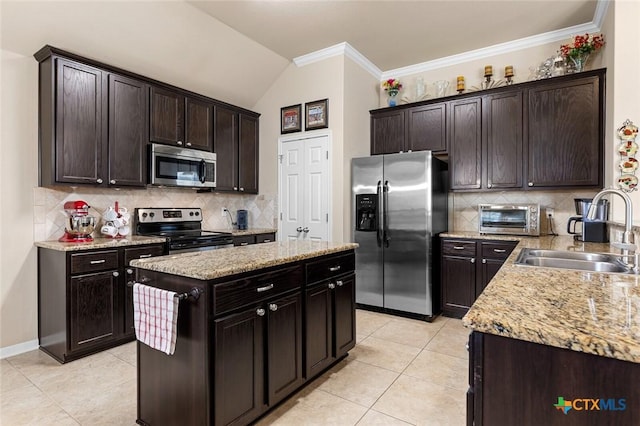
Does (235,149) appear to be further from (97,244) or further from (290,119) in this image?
(97,244)

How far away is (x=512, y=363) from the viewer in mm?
903

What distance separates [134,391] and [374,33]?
3.89 m

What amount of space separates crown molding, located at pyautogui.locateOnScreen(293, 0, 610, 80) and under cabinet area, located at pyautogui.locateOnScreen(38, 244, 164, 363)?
9.67ft

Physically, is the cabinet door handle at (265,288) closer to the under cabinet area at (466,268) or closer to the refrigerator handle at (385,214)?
the refrigerator handle at (385,214)

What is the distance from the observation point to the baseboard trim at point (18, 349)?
2.79 meters

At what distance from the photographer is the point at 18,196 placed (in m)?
2.89

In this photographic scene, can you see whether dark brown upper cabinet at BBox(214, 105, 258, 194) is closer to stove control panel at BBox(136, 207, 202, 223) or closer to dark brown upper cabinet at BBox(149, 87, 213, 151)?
dark brown upper cabinet at BBox(149, 87, 213, 151)

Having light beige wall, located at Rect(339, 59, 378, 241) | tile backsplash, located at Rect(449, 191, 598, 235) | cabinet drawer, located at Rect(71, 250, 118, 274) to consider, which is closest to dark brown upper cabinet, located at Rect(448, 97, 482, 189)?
tile backsplash, located at Rect(449, 191, 598, 235)

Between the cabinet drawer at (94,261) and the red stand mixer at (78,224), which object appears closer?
the cabinet drawer at (94,261)

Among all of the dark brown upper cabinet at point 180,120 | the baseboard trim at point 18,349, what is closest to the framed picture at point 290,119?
the dark brown upper cabinet at point 180,120

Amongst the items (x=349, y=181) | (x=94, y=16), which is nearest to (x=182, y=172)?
(x=94, y=16)

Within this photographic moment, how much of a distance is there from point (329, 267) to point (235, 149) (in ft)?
8.74

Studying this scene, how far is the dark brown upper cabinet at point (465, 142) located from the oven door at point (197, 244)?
2.70 metres

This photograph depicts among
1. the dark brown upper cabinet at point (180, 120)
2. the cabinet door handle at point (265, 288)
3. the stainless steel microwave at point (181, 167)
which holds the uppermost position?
the dark brown upper cabinet at point (180, 120)
